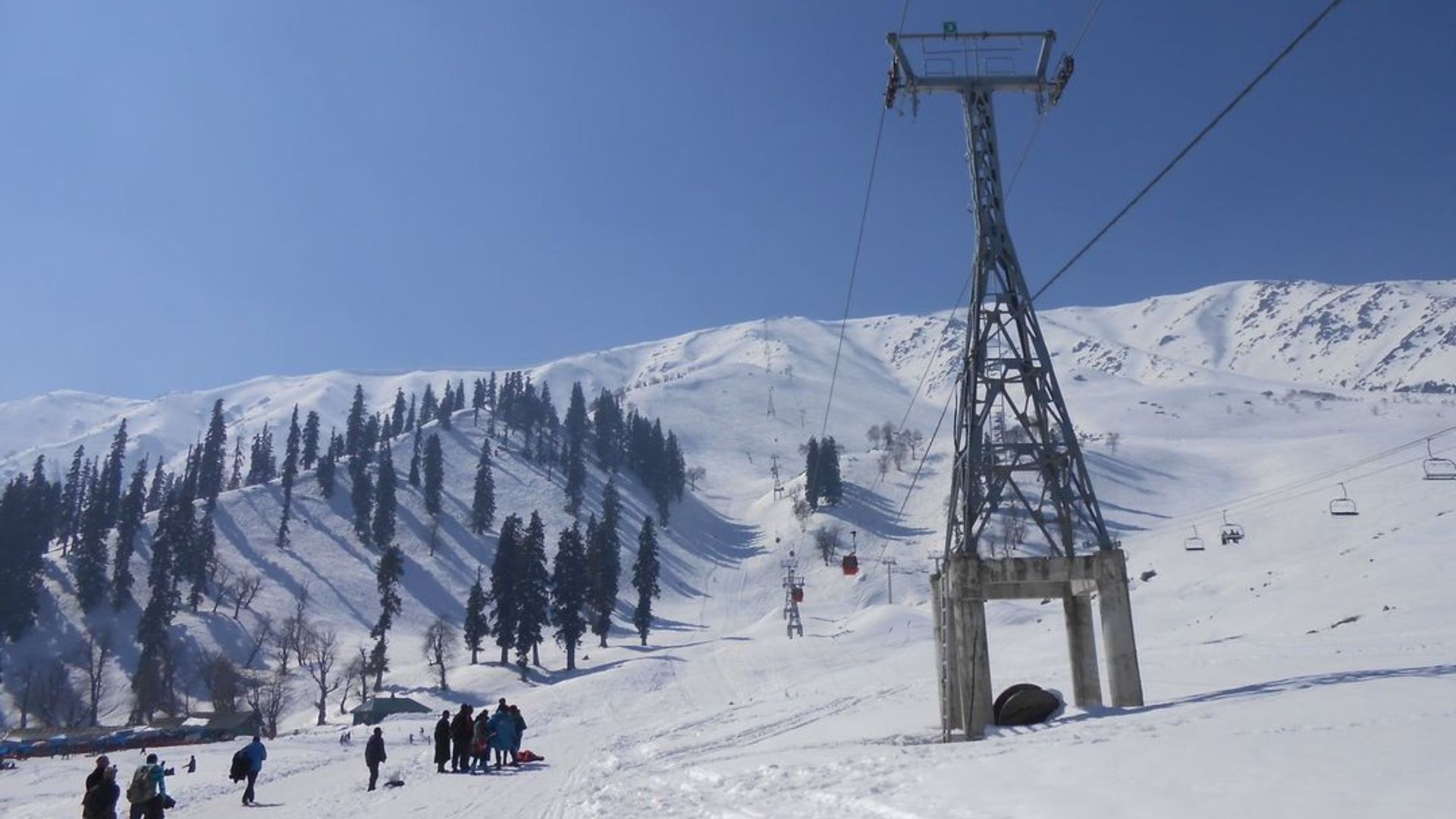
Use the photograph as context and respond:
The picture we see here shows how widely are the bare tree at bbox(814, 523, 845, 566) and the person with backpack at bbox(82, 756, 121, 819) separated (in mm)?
125620

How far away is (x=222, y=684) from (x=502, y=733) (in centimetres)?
7304

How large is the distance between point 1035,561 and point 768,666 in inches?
1603

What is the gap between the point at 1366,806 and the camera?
28.1ft

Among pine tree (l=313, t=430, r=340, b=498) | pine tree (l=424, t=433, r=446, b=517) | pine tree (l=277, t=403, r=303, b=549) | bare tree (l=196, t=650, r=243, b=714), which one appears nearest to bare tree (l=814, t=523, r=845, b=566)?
pine tree (l=424, t=433, r=446, b=517)

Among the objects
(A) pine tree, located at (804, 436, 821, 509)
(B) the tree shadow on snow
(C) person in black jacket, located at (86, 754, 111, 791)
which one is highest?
(A) pine tree, located at (804, 436, 821, 509)

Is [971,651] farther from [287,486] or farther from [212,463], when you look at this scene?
[212,463]

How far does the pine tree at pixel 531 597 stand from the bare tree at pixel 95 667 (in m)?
35.7

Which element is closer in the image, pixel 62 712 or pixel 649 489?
pixel 62 712

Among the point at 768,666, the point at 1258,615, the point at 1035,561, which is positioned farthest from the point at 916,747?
the point at 768,666

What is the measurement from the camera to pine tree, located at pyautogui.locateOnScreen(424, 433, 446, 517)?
151125 millimetres

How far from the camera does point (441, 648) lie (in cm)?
8238

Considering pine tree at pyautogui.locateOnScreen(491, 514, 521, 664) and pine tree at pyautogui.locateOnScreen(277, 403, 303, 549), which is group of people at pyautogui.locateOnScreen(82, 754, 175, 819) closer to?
pine tree at pyautogui.locateOnScreen(491, 514, 521, 664)

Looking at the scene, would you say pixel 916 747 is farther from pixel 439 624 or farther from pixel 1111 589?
pixel 439 624

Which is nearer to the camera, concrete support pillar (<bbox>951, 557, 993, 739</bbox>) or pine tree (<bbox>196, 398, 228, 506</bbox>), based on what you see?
concrete support pillar (<bbox>951, 557, 993, 739</bbox>)
